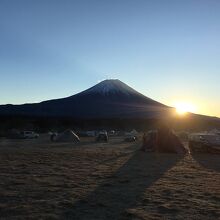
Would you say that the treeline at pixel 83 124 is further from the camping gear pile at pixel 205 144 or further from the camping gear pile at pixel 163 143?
the camping gear pile at pixel 205 144

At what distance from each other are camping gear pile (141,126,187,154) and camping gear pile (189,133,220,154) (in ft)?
3.24

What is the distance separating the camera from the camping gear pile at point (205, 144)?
105 ft

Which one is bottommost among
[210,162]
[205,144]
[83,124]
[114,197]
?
[114,197]

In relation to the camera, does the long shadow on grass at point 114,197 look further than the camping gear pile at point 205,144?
No

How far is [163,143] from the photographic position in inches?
1321

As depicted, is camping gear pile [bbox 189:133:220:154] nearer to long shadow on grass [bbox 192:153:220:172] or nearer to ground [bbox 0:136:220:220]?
long shadow on grass [bbox 192:153:220:172]

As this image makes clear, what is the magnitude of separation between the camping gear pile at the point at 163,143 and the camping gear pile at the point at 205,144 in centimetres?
99

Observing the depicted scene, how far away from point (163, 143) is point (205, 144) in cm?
273

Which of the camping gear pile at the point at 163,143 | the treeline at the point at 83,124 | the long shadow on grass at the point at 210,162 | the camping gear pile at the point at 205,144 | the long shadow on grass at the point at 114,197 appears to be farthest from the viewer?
the treeline at the point at 83,124

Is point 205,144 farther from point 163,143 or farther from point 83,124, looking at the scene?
point 83,124

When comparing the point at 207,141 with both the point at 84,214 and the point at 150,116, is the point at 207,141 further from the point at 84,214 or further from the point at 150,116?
the point at 150,116

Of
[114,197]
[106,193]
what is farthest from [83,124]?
[114,197]

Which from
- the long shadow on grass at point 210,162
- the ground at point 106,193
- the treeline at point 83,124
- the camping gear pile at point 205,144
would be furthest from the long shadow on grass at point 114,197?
the treeline at point 83,124

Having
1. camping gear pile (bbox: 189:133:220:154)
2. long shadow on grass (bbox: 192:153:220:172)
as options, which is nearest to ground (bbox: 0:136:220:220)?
long shadow on grass (bbox: 192:153:220:172)
